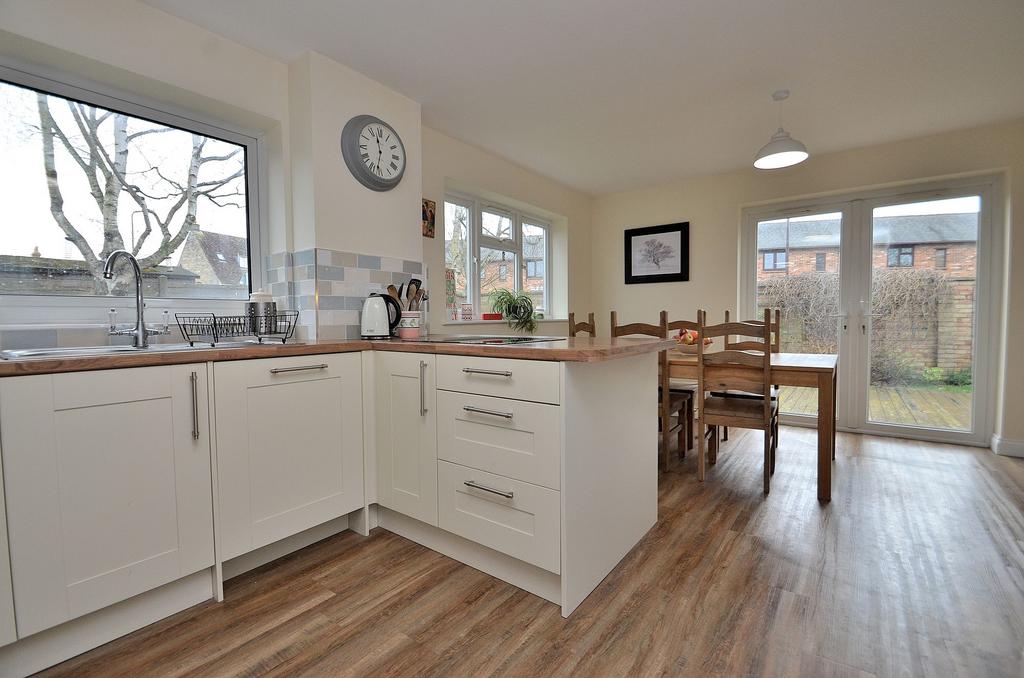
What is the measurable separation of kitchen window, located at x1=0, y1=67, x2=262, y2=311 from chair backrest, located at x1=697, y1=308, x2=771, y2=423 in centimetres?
254

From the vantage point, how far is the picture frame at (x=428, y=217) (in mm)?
3102

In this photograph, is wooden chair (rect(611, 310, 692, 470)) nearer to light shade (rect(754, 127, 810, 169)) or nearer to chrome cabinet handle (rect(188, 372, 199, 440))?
light shade (rect(754, 127, 810, 169))

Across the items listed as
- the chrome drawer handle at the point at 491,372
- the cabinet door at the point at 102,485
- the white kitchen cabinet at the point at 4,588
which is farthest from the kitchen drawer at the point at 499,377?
the white kitchen cabinet at the point at 4,588

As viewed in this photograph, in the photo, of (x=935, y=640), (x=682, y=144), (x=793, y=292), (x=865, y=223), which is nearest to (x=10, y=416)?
(x=935, y=640)

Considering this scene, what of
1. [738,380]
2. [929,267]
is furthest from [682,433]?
[929,267]

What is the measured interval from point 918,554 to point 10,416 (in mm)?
3031

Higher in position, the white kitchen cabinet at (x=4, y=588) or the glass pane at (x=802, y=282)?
the glass pane at (x=802, y=282)

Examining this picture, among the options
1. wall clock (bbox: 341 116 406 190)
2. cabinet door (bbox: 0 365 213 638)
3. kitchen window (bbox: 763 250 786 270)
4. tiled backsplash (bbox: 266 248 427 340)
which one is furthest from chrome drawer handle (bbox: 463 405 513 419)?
kitchen window (bbox: 763 250 786 270)

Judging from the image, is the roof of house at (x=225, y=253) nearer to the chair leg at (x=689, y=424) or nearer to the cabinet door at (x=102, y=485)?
the cabinet door at (x=102, y=485)

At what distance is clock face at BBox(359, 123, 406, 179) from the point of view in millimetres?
2445

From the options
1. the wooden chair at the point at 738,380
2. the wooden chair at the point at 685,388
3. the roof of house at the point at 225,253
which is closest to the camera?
the roof of house at the point at 225,253

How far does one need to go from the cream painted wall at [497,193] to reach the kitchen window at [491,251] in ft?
0.57

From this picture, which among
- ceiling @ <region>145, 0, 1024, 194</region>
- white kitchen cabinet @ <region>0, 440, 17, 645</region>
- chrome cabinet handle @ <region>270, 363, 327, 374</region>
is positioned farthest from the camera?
ceiling @ <region>145, 0, 1024, 194</region>

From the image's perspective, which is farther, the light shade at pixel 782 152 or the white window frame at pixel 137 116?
the light shade at pixel 782 152
